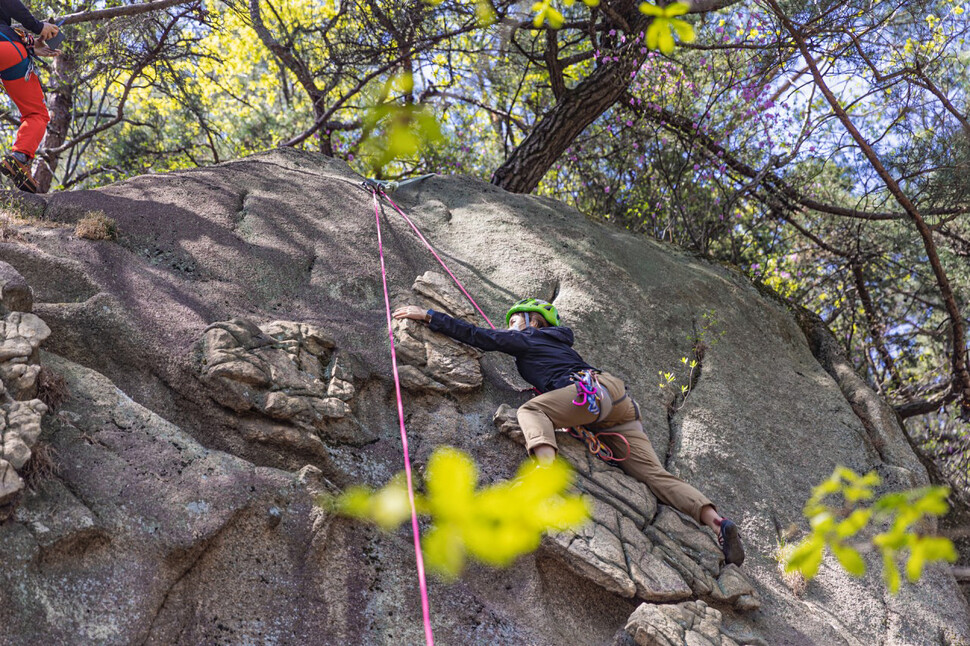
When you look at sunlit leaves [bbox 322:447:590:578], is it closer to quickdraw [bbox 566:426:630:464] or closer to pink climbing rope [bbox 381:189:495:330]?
quickdraw [bbox 566:426:630:464]

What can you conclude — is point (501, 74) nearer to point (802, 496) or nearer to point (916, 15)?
point (916, 15)

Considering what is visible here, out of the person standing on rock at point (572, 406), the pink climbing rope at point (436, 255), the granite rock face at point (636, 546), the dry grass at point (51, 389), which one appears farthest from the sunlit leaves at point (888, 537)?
the pink climbing rope at point (436, 255)

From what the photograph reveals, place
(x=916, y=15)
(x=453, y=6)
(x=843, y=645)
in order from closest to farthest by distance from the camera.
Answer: (x=843, y=645), (x=916, y=15), (x=453, y=6)

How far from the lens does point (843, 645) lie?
441cm

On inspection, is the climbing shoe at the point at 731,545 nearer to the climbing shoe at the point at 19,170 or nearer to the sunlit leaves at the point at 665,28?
the sunlit leaves at the point at 665,28

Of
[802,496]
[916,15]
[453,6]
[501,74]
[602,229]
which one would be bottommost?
[802,496]

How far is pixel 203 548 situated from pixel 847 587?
161 inches

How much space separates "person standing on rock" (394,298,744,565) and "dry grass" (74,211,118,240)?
227cm

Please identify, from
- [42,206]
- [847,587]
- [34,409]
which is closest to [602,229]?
[847,587]

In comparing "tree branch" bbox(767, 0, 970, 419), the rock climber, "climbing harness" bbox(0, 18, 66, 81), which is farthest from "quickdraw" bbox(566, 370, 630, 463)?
"climbing harness" bbox(0, 18, 66, 81)

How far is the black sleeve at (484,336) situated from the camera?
5055mm

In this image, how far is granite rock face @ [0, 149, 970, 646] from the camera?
11.5ft

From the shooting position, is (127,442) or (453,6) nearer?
(127,442)

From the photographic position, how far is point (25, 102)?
20.2 feet
